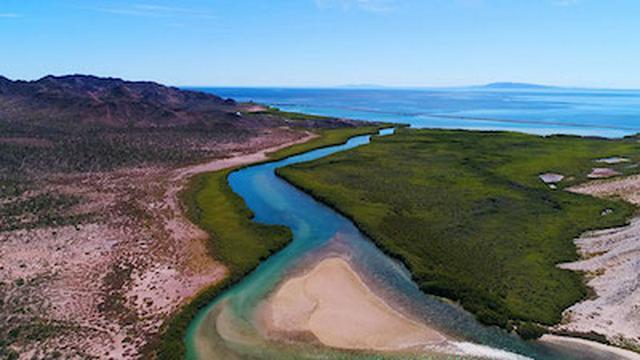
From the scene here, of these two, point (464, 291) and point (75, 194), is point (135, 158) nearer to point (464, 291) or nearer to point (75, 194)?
point (75, 194)

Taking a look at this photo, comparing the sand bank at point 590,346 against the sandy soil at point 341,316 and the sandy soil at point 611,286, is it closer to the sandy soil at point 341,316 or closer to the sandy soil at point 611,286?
the sandy soil at point 611,286

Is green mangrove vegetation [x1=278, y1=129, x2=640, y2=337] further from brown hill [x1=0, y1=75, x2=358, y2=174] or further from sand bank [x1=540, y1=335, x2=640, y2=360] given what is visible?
brown hill [x1=0, y1=75, x2=358, y2=174]

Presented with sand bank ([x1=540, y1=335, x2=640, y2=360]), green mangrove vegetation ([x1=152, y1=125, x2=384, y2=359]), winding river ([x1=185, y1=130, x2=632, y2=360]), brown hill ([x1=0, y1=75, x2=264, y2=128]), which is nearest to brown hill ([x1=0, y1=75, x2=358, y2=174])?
brown hill ([x1=0, y1=75, x2=264, y2=128])

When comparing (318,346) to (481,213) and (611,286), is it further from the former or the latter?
(481,213)

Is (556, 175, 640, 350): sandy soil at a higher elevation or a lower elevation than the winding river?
higher

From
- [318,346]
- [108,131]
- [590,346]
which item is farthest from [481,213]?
[108,131]

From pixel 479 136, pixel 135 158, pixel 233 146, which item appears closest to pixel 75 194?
pixel 135 158
